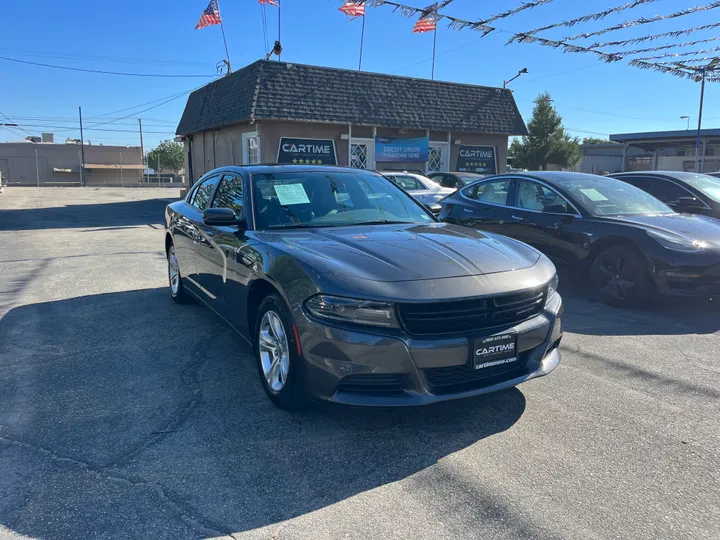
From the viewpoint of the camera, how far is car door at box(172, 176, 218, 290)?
18.0 feet

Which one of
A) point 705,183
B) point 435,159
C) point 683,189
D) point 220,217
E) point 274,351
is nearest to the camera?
point 274,351

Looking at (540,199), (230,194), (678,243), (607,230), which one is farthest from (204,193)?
(678,243)

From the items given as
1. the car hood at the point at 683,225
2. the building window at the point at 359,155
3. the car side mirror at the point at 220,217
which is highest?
the building window at the point at 359,155

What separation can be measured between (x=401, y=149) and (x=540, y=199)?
12717 millimetres

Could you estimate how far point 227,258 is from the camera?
14.4ft

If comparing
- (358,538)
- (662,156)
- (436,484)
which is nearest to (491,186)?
(436,484)

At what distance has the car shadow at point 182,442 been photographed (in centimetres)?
257

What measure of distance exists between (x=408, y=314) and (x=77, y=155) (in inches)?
3015

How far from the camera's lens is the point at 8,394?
153 inches

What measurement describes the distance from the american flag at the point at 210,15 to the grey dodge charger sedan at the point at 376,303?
58.8ft

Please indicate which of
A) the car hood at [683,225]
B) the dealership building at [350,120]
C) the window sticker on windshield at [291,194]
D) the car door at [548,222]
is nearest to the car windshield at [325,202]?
the window sticker on windshield at [291,194]

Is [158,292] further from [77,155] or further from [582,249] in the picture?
[77,155]

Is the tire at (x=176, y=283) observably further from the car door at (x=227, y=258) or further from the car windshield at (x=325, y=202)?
the car windshield at (x=325, y=202)

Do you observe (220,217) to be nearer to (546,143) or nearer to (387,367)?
(387,367)
